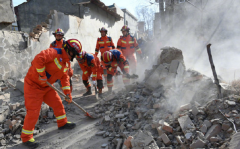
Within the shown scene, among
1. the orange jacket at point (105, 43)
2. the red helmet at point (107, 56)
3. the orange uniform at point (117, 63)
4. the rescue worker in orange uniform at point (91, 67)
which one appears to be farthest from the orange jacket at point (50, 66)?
the orange jacket at point (105, 43)

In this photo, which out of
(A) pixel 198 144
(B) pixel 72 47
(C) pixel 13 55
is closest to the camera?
(A) pixel 198 144

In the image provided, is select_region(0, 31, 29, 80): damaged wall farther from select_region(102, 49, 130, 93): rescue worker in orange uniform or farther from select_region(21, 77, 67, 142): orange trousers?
select_region(21, 77, 67, 142): orange trousers

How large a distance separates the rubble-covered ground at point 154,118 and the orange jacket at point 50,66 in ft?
3.29

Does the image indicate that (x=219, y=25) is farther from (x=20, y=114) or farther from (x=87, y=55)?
(x=20, y=114)

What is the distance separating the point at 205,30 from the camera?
11.5m

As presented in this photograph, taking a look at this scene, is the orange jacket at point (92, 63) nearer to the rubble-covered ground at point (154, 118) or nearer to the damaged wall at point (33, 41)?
the rubble-covered ground at point (154, 118)

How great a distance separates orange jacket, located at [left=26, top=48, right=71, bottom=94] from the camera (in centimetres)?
287

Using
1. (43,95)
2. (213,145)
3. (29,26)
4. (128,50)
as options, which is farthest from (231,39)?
(29,26)

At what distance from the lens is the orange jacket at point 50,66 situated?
287 centimetres

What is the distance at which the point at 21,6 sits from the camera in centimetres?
980

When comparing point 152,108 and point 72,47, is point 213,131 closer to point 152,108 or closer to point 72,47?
point 152,108

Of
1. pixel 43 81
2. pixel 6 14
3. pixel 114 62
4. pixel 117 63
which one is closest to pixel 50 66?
pixel 43 81

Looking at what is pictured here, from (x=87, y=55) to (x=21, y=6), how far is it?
7.46 metres

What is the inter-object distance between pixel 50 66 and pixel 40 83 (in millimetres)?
338
